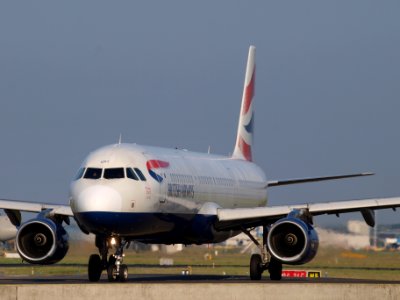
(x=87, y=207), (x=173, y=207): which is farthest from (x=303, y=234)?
(x=87, y=207)

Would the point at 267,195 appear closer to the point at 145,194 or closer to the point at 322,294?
the point at 145,194

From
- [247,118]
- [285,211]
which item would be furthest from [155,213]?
[247,118]

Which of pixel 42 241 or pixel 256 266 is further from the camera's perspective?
pixel 256 266

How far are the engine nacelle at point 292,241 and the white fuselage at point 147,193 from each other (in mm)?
3210

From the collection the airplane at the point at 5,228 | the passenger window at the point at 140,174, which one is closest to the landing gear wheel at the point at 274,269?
the passenger window at the point at 140,174

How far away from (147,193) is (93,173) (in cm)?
175

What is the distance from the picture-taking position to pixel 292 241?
37.7 metres

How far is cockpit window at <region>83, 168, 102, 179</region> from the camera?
35125 millimetres

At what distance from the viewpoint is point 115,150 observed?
36562 millimetres

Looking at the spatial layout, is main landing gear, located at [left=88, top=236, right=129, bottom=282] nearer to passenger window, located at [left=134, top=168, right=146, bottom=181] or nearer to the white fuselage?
the white fuselage

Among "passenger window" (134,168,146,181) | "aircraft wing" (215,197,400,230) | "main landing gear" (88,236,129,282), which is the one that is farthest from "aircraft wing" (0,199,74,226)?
"aircraft wing" (215,197,400,230)

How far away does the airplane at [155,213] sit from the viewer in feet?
114

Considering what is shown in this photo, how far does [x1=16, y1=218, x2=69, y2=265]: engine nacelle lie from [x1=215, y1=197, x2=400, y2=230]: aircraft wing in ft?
20.7

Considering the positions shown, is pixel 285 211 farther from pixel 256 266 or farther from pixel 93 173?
pixel 93 173
